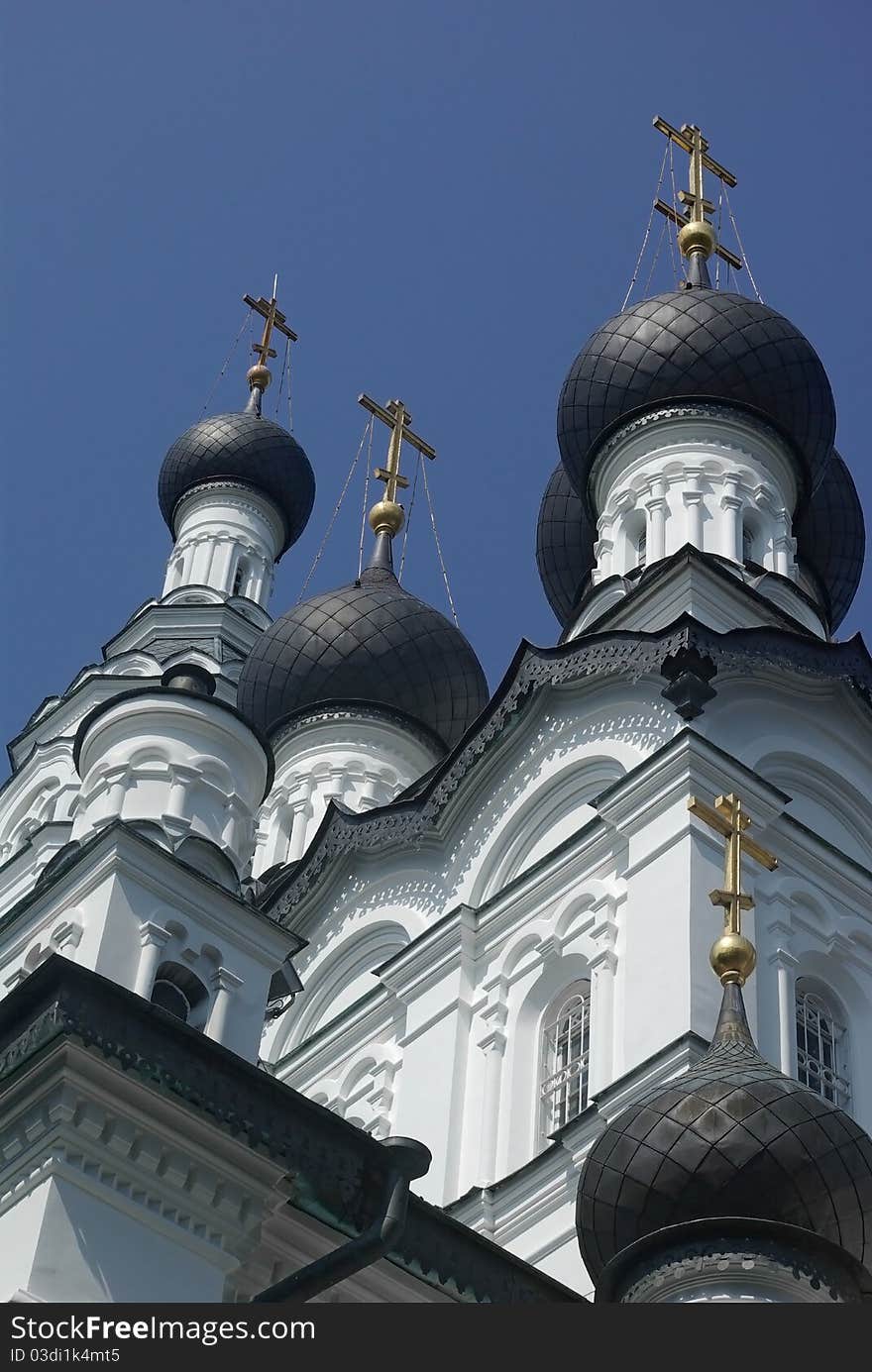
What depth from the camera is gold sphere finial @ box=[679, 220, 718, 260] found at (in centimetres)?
1842

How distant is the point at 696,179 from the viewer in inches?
761

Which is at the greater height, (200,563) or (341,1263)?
(200,563)

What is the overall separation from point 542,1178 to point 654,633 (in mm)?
3067

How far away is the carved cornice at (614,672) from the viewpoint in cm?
1312

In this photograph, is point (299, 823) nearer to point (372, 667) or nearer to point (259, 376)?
point (372, 667)

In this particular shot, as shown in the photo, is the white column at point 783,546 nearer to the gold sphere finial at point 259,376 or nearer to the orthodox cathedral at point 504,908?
the orthodox cathedral at point 504,908

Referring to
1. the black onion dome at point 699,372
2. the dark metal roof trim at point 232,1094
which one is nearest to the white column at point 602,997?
the dark metal roof trim at point 232,1094

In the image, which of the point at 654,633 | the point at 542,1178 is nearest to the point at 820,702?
the point at 654,633

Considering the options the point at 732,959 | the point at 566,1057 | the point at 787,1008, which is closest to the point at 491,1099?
the point at 566,1057

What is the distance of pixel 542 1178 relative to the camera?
38.3 feet

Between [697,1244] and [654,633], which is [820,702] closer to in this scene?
[654,633]

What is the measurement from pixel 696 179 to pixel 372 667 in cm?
435

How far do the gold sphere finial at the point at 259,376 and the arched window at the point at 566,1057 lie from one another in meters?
12.4

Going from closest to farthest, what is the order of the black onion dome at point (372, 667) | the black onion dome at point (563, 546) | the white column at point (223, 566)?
the black onion dome at point (563, 546)
the black onion dome at point (372, 667)
the white column at point (223, 566)
